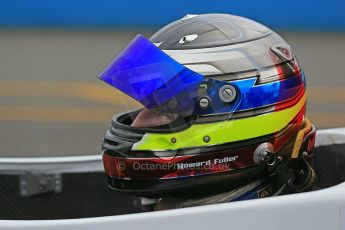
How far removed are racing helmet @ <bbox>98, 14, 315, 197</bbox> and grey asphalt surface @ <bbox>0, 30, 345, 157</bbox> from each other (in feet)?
8.53

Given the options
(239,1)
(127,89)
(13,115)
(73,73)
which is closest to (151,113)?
(127,89)

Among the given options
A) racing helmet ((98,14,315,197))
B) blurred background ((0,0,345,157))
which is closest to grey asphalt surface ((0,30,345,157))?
blurred background ((0,0,345,157))

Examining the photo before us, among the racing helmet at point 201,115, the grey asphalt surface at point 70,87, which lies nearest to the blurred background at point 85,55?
the grey asphalt surface at point 70,87

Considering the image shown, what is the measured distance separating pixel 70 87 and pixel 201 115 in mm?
6488

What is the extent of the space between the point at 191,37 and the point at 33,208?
37.8 inches

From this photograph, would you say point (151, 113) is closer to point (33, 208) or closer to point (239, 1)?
point (33, 208)

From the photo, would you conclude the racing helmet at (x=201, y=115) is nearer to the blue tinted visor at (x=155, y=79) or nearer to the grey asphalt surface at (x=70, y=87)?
the blue tinted visor at (x=155, y=79)

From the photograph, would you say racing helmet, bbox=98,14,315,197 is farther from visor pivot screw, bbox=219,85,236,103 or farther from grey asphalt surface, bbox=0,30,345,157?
grey asphalt surface, bbox=0,30,345,157

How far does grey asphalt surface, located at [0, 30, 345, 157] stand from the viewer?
6297 millimetres

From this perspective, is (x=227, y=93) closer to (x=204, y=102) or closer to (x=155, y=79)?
(x=204, y=102)

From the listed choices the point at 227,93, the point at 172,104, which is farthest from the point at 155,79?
the point at 227,93

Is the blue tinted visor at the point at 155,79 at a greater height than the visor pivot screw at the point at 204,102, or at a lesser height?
greater

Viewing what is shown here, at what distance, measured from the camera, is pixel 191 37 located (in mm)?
2031

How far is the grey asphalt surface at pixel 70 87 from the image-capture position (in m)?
6.30
